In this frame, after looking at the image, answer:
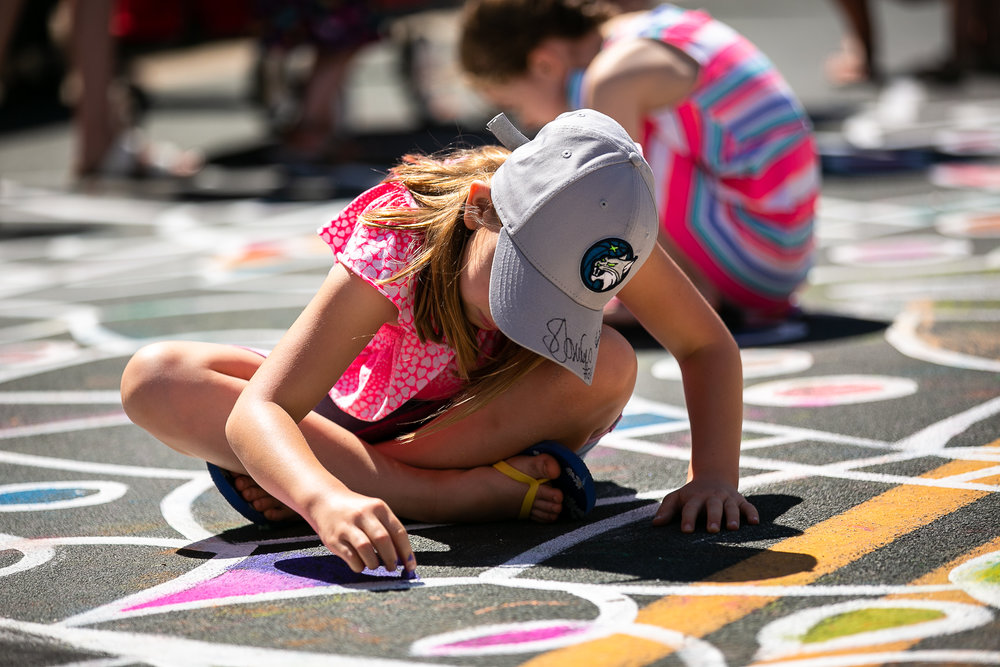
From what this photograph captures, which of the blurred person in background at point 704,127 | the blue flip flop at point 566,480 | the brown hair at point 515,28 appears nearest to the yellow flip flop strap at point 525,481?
the blue flip flop at point 566,480

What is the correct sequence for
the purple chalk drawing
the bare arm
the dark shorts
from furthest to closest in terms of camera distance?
the bare arm
the dark shorts
the purple chalk drawing

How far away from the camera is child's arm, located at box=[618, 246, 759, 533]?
1913 millimetres

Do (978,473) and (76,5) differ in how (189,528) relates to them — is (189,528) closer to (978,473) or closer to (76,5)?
(978,473)

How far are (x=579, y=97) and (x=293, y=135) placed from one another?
3.49 meters

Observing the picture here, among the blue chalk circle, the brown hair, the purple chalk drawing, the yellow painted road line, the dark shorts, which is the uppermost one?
the brown hair

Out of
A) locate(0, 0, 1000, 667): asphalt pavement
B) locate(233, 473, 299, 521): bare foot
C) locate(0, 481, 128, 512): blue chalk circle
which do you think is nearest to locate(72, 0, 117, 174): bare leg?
locate(0, 0, 1000, 667): asphalt pavement

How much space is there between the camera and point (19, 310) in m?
3.91

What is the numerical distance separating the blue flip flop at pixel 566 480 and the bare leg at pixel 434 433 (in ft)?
0.04

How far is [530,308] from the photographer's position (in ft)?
5.52

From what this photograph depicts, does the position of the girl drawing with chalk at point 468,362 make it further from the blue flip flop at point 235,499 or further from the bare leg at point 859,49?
the bare leg at point 859,49

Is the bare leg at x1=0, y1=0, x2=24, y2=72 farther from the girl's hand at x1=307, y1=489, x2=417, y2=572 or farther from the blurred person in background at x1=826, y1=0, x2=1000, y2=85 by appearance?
the blurred person in background at x1=826, y1=0, x2=1000, y2=85

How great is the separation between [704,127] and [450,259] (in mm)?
1604

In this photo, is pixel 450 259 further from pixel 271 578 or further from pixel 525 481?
pixel 271 578

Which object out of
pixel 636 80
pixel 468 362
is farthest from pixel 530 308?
pixel 636 80
